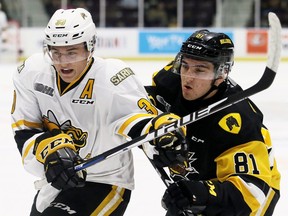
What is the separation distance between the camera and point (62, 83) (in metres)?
2.28

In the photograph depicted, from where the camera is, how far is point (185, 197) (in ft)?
6.43

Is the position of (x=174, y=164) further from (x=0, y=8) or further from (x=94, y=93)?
(x=0, y=8)

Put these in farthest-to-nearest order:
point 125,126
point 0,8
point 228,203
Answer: point 0,8 → point 125,126 → point 228,203

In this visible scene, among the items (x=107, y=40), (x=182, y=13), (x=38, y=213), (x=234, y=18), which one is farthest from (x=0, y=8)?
(x=38, y=213)

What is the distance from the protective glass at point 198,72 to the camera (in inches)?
85.6

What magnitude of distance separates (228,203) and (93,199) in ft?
1.80

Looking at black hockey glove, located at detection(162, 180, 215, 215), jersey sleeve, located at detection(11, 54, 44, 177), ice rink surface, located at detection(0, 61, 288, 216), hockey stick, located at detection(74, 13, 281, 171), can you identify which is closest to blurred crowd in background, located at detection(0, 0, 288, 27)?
ice rink surface, located at detection(0, 61, 288, 216)

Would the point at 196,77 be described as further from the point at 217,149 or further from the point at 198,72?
the point at 217,149

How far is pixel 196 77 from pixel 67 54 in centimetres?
46

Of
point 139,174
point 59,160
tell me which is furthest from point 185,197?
point 139,174

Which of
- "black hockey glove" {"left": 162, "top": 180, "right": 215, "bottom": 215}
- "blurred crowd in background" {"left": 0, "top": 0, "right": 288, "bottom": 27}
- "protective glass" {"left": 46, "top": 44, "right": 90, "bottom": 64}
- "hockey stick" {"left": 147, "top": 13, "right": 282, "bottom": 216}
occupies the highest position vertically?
"hockey stick" {"left": 147, "top": 13, "right": 282, "bottom": 216}

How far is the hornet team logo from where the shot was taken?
7.46 feet

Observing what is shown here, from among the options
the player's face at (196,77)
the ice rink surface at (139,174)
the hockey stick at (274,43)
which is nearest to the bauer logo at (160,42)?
the ice rink surface at (139,174)

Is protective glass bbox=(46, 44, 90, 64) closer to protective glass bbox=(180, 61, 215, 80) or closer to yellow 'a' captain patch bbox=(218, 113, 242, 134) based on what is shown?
protective glass bbox=(180, 61, 215, 80)
